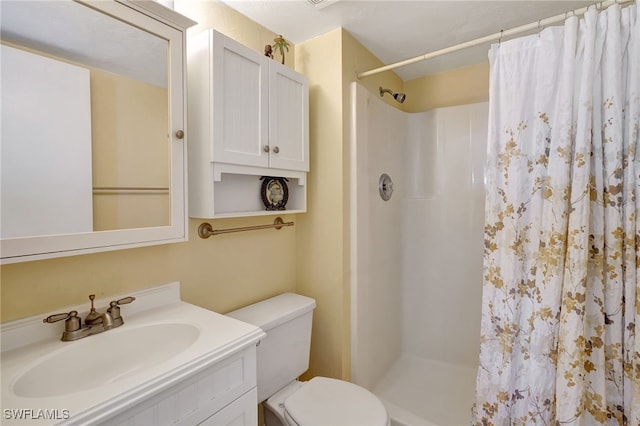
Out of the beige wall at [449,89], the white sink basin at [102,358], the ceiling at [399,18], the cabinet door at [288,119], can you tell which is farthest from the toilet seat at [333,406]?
the beige wall at [449,89]

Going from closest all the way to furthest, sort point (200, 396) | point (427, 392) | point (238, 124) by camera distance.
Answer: point (200, 396) < point (238, 124) < point (427, 392)

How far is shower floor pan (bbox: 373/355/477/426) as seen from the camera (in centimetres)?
167

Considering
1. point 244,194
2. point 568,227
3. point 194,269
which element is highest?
point 244,194

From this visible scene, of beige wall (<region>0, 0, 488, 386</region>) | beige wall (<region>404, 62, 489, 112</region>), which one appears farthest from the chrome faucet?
beige wall (<region>404, 62, 489, 112</region>)

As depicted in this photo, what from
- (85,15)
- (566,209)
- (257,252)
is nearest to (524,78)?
(566,209)

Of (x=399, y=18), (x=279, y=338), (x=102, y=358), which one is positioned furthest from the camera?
(x=399, y=18)

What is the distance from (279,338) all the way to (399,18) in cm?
175

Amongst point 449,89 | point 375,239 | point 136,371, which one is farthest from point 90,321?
point 449,89

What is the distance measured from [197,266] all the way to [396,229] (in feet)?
4.93

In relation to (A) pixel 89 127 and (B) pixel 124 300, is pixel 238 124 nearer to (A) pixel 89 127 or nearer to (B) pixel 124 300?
(A) pixel 89 127

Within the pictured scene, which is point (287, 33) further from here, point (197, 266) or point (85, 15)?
point (197, 266)

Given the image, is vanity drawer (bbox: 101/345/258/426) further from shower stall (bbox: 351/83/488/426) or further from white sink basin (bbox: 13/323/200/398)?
shower stall (bbox: 351/83/488/426)

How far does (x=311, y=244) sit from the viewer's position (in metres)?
1.80

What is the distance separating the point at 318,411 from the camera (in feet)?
4.20
